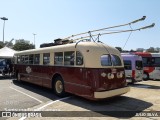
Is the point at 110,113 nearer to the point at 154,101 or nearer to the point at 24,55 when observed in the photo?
the point at 154,101

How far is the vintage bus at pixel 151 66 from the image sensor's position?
21.5 metres

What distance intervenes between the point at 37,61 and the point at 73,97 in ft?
13.1

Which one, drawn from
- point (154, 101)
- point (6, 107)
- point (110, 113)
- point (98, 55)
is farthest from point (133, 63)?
point (6, 107)

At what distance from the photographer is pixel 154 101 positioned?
9.55 meters

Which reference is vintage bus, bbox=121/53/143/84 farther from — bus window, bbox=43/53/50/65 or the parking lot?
bus window, bbox=43/53/50/65

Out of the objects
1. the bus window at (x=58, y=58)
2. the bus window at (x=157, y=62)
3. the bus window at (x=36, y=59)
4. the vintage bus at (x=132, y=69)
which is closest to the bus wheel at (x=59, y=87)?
the bus window at (x=58, y=58)

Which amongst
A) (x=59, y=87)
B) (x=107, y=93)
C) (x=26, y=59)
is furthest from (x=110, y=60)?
(x=26, y=59)

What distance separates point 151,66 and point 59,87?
13.6 metres

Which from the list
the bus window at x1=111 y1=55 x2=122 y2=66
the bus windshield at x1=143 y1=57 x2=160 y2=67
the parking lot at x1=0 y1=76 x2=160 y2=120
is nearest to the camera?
the parking lot at x1=0 y1=76 x2=160 y2=120

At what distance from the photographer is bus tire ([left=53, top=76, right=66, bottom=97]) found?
10.6m

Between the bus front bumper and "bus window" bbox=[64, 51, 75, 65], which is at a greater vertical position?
"bus window" bbox=[64, 51, 75, 65]

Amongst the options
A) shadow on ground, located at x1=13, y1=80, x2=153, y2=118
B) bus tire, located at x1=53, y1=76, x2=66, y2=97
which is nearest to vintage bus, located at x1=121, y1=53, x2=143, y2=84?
shadow on ground, located at x1=13, y1=80, x2=153, y2=118

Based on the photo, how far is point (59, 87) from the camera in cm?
1098

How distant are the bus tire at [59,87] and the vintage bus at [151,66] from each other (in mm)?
13164
